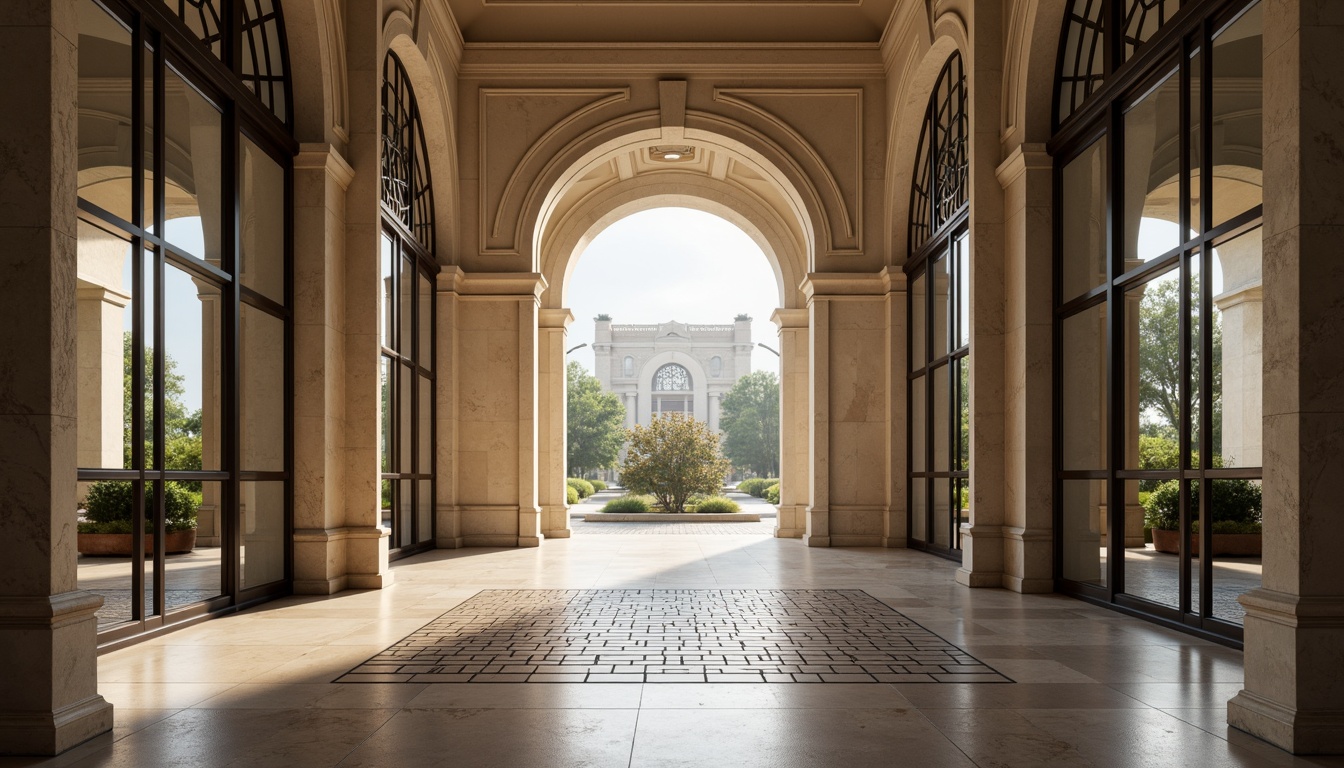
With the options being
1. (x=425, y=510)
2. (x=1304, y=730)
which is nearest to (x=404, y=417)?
(x=425, y=510)

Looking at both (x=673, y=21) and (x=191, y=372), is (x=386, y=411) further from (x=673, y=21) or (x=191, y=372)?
(x=673, y=21)

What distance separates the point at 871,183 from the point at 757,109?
2.18 metres

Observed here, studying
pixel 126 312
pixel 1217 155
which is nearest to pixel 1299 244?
pixel 1217 155

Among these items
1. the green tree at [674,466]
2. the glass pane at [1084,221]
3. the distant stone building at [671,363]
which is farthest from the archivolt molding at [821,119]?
the distant stone building at [671,363]

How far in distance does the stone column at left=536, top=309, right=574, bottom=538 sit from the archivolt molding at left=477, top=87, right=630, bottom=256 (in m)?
3.34

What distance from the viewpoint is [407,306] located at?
556 inches

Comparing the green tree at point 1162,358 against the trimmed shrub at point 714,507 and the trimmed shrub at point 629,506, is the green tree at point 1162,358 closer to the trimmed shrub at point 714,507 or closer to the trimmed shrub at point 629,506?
the trimmed shrub at point 714,507

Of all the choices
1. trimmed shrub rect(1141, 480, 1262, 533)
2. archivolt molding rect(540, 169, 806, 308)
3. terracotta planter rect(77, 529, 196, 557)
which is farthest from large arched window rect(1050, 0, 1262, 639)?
archivolt molding rect(540, 169, 806, 308)

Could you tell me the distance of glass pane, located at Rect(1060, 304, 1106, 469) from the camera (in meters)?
9.28

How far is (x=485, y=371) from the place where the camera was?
16547mm

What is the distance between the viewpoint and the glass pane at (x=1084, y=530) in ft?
30.4

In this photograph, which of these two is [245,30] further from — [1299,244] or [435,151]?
[1299,244]

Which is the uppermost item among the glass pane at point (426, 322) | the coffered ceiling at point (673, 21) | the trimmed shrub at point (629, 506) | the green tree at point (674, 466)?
the coffered ceiling at point (673, 21)
